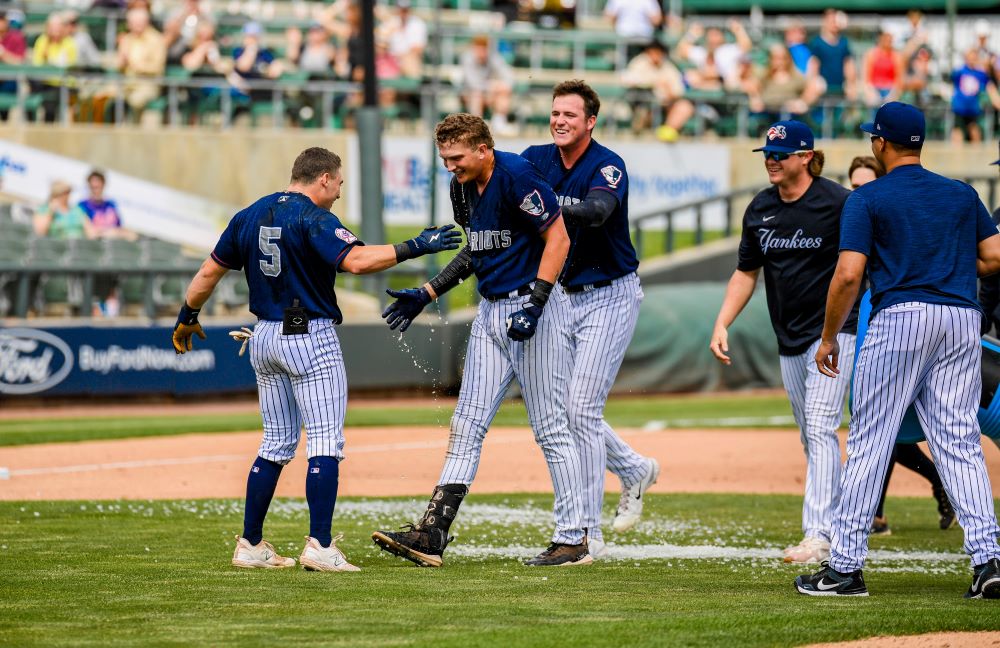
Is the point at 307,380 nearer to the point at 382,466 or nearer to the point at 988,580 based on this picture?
the point at 988,580

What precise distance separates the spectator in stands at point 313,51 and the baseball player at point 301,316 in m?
15.2

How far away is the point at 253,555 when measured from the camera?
22.0 ft

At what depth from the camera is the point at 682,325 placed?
1888 centimetres

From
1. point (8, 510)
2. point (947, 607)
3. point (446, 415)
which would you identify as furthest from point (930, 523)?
point (446, 415)

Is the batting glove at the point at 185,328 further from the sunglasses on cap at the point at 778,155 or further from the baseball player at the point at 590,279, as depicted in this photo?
the sunglasses on cap at the point at 778,155

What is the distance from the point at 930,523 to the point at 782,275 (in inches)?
100

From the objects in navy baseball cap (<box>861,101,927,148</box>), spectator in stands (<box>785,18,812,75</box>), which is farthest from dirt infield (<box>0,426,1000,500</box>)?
spectator in stands (<box>785,18,812,75</box>)

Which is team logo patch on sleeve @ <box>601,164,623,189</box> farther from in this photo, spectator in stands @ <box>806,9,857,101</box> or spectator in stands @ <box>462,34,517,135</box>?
spectator in stands @ <box>806,9,857,101</box>

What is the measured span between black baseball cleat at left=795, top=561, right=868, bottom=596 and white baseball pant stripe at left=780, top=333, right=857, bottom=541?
49.8 inches

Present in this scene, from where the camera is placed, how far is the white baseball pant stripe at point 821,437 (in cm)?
749

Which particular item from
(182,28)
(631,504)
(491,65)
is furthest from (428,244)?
(491,65)

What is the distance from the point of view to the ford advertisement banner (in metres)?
16.2

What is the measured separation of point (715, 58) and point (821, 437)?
17038 millimetres

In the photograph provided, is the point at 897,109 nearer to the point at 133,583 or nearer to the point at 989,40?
the point at 133,583
